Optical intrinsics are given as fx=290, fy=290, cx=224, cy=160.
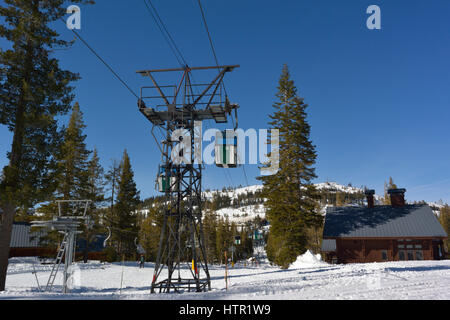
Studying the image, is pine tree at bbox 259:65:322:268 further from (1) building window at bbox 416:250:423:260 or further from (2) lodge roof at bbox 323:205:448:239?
(1) building window at bbox 416:250:423:260

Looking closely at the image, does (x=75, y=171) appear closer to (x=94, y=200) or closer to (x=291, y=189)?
(x=94, y=200)

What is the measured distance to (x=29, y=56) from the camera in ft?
52.6

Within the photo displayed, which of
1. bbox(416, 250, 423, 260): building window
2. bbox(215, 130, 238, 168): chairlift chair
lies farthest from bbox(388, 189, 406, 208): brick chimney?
bbox(215, 130, 238, 168): chairlift chair

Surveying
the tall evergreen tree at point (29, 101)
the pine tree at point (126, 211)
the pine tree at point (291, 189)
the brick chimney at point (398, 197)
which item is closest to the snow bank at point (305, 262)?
the pine tree at point (291, 189)

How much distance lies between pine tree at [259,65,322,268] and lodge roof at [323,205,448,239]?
21.3 feet

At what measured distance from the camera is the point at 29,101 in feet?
51.3

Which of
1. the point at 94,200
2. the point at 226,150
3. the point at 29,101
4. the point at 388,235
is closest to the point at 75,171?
the point at 94,200

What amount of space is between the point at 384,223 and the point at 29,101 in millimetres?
34527

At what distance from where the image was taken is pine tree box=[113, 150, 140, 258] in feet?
138

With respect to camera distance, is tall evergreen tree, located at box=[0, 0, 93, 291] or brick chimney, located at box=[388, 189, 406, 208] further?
brick chimney, located at box=[388, 189, 406, 208]
